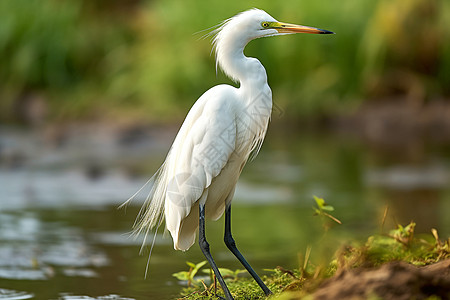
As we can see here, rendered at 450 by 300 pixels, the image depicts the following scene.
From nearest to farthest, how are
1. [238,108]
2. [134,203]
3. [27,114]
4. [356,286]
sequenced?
[356,286] < [238,108] < [134,203] < [27,114]

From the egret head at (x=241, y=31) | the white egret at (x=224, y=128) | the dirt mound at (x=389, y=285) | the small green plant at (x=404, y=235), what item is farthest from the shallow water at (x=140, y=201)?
the egret head at (x=241, y=31)

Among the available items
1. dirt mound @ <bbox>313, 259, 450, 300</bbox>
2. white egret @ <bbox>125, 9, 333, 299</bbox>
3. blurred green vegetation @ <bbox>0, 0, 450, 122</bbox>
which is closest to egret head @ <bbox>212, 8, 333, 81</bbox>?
white egret @ <bbox>125, 9, 333, 299</bbox>

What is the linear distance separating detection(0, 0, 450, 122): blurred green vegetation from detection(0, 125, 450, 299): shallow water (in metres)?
1.42

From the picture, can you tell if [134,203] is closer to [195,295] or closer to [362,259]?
[195,295]

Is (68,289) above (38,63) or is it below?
above

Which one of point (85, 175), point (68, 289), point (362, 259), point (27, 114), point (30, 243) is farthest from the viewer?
point (27, 114)

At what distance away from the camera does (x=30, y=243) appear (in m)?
6.92

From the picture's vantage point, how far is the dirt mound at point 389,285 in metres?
3.00

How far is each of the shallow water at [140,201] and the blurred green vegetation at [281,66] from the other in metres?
1.42

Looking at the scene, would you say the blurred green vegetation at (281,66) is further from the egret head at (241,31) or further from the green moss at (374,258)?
the egret head at (241,31)

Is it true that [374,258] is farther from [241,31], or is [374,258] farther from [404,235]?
[241,31]

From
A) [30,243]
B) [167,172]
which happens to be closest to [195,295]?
[167,172]

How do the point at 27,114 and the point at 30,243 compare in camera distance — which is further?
the point at 27,114

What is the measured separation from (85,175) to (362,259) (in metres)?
7.27
